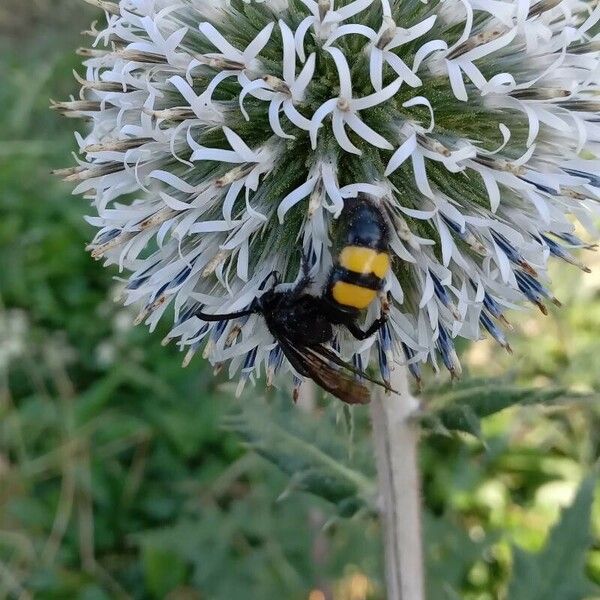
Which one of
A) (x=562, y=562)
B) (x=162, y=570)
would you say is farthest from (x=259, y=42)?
(x=162, y=570)

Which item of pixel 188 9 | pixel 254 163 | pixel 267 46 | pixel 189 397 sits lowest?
pixel 189 397

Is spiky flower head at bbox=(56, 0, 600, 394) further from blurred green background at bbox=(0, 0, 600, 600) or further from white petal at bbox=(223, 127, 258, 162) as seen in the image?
blurred green background at bbox=(0, 0, 600, 600)

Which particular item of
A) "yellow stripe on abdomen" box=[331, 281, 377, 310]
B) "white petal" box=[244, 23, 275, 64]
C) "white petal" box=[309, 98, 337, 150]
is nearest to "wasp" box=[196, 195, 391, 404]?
"yellow stripe on abdomen" box=[331, 281, 377, 310]

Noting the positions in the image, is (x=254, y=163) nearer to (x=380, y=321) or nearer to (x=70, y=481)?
(x=380, y=321)

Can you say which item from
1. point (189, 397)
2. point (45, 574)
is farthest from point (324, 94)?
point (45, 574)

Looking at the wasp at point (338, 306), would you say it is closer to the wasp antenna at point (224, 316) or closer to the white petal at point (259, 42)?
the wasp antenna at point (224, 316)

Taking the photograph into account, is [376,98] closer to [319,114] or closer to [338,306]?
[319,114]
